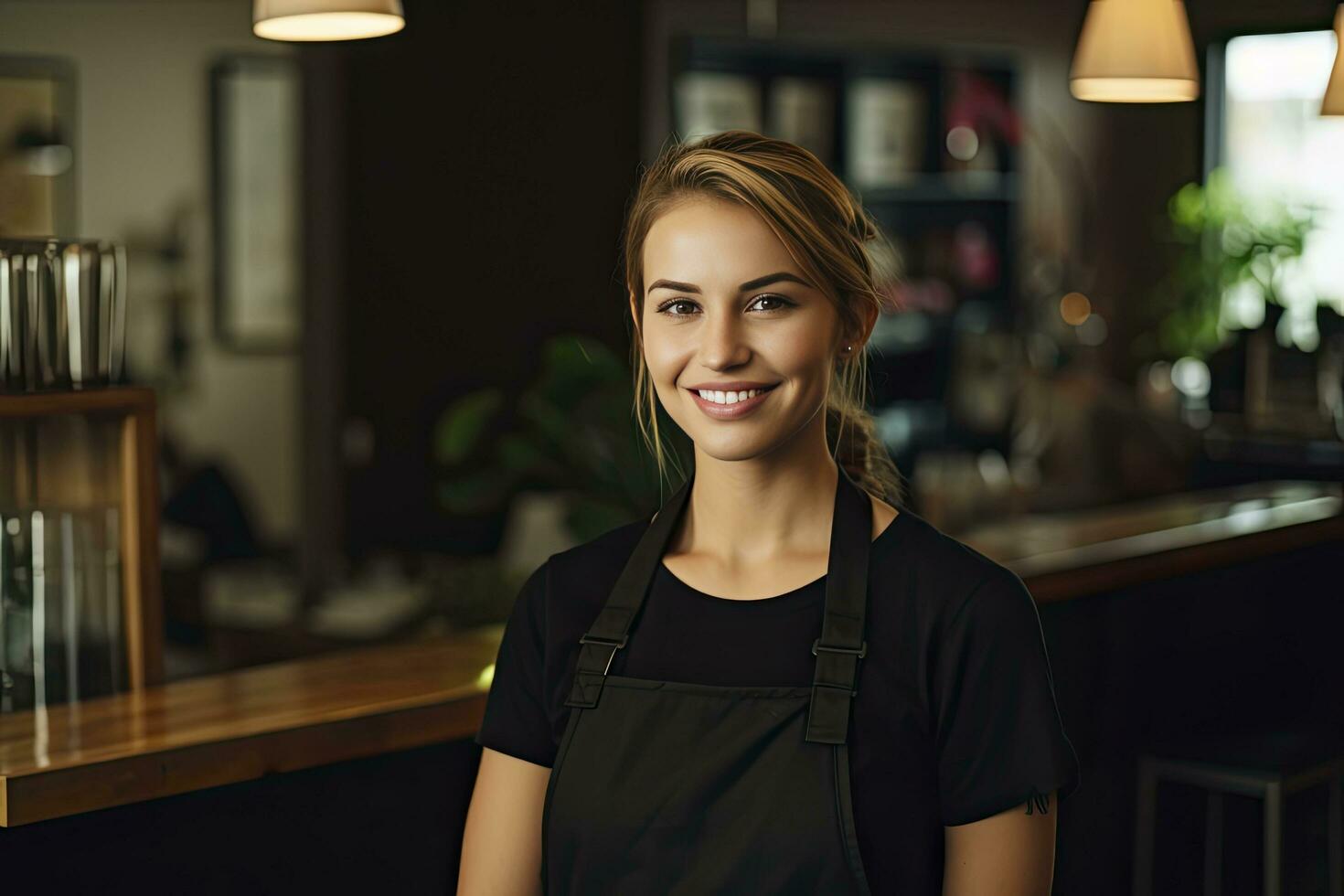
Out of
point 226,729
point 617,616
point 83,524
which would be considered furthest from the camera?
point 83,524

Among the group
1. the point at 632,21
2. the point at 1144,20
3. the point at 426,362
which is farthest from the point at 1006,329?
the point at 1144,20

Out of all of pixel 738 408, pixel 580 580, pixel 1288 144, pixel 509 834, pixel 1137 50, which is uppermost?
pixel 1288 144

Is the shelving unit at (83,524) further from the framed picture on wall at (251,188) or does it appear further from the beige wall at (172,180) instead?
the framed picture on wall at (251,188)

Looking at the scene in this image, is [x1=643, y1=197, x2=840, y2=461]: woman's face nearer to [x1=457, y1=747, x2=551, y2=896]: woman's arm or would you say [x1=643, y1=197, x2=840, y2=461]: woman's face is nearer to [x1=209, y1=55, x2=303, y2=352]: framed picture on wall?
[x1=457, y1=747, x2=551, y2=896]: woman's arm

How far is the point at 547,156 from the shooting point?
582cm

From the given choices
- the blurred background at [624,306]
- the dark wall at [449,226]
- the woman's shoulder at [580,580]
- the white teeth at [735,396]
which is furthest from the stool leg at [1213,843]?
the dark wall at [449,226]

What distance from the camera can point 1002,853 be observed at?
4.92 ft

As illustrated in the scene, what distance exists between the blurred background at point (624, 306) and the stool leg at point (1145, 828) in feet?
0.07

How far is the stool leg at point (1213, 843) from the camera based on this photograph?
3.25 m

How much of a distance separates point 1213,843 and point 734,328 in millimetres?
2171

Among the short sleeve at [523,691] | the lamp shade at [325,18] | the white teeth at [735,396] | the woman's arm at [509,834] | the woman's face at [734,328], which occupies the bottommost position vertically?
the woman's arm at [509,834]

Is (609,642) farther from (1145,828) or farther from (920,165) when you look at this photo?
(920,165)

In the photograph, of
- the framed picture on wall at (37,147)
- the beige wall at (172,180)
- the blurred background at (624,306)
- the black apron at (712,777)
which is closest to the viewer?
the black apron at (712,777)

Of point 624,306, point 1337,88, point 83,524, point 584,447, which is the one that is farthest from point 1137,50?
point 624,306
